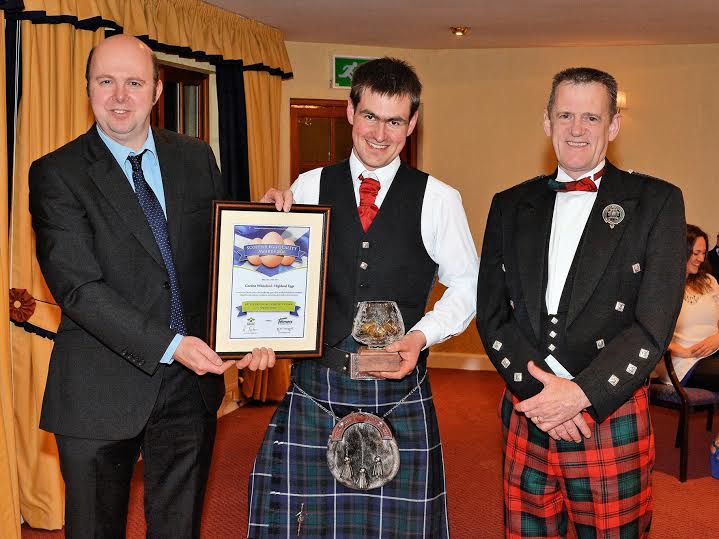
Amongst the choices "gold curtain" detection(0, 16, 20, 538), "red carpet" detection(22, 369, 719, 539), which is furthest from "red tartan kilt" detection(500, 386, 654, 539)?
"gold curtain" detection(0, 16, 20, 538)

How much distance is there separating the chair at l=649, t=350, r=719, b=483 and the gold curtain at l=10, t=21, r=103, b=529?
3.34 meters

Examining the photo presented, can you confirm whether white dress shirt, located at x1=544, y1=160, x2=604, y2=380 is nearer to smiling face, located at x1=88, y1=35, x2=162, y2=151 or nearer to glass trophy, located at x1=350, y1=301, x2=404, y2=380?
glass trophy, located at x1=350, y1=301, x2=404, y2=380

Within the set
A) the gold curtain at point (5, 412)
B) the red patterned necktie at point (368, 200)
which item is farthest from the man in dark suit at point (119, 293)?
the gold curtain at point (5, 412)

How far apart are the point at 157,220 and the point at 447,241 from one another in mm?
847

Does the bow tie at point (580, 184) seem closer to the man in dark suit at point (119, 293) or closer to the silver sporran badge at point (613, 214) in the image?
the silver sporran badge at point (613, 214)

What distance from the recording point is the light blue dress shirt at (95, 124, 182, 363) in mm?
2404

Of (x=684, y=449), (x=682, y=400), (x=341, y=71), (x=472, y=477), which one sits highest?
(x=341, y=71)

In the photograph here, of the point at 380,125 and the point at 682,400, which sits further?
the point at 682,400

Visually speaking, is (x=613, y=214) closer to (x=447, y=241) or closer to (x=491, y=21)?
(x=447, y=241)

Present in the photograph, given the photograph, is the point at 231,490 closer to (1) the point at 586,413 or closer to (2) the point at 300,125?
(1) the point at 586,413

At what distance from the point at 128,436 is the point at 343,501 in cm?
65

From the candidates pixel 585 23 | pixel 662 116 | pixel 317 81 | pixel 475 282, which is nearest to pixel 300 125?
pixel 317 81

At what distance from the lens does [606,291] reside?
2.42m

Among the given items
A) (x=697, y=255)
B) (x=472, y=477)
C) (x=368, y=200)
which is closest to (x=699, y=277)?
(x=697, y=255)
